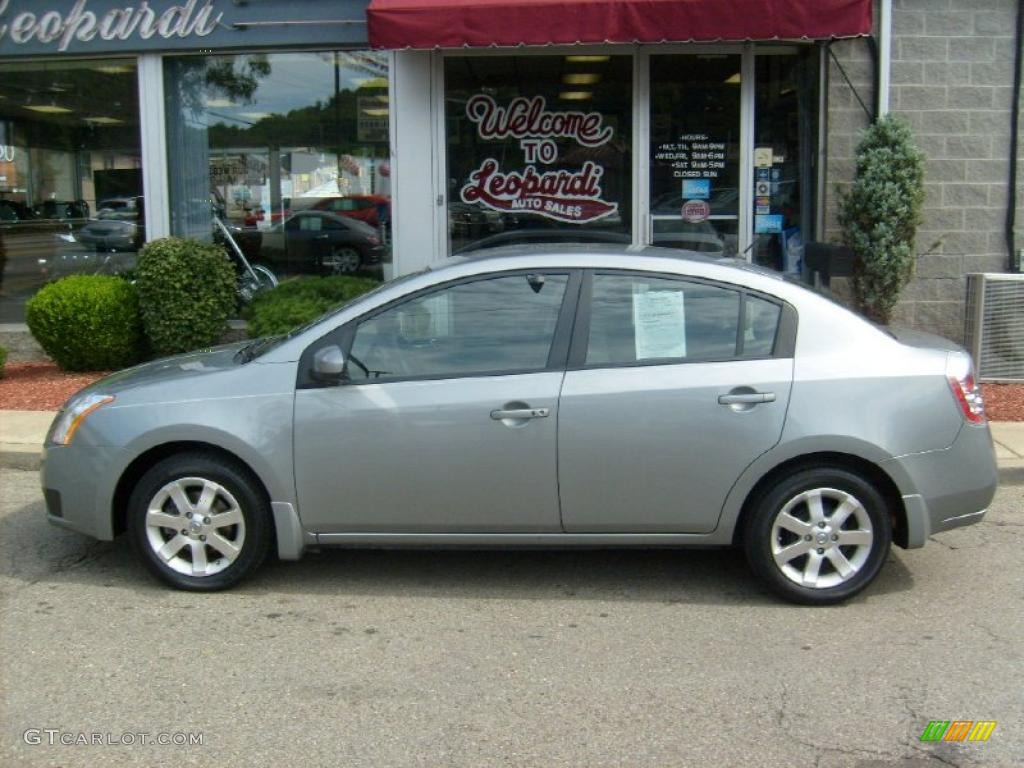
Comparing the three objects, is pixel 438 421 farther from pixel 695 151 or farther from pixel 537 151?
pixel 695 151

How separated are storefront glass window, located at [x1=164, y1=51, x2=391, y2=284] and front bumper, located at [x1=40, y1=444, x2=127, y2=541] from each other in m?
5.98

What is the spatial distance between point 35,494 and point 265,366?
2.77 meters

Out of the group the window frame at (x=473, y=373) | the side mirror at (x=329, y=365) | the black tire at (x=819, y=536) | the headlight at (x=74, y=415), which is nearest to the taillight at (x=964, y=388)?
the black tire at (x=819, y=536)

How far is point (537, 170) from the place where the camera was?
1050 centimetres

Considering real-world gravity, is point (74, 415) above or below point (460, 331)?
below

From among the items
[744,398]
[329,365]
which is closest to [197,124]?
[329,365]

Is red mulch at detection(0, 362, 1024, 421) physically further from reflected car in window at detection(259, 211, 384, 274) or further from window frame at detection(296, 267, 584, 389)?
window frame at detection(296, 267, 584, 389)

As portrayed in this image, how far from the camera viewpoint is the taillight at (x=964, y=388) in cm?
489

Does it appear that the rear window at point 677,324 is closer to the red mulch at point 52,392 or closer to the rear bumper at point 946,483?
the rear bumper at point 946,483

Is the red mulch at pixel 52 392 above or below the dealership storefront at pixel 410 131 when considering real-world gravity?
below

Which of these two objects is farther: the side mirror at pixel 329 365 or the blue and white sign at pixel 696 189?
the blue and white sign at pixel 696 189

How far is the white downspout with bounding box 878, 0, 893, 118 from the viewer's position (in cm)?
971

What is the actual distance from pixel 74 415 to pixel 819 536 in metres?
3.51

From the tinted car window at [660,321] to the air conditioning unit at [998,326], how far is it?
5446 millimetres
